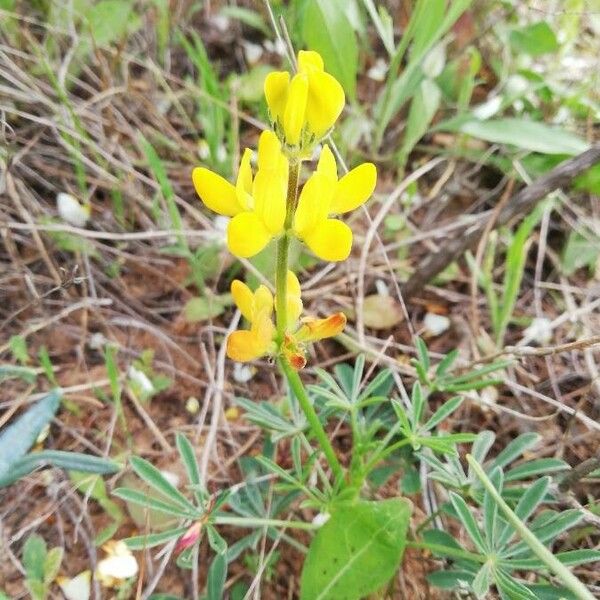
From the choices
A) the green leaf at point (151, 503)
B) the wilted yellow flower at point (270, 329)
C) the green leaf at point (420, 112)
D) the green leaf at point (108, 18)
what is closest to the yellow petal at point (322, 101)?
the wilted yellow flower at point (270, 329)

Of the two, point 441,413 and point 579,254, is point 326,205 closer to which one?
point 441,413

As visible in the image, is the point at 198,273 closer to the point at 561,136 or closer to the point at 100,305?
the point at 100,305

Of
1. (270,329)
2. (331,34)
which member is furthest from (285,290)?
(331,34)

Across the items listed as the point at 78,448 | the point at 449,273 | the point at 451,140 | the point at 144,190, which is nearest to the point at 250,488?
the point at 78,448

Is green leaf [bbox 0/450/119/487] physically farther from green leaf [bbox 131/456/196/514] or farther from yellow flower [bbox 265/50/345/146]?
yellow flower [bbox 265/50/345/146]

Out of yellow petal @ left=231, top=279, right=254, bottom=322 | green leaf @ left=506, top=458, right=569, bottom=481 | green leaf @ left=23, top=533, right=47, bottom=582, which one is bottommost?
green leaf @ left=506, top=458, right=569, bottom=481

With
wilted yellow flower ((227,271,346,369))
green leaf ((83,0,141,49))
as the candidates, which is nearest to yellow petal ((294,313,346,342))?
wilted yellow flower ((227,271,346,369))

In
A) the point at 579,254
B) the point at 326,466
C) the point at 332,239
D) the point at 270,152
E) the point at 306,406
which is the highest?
the point at 270,152
